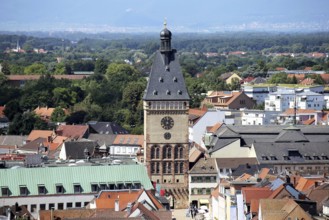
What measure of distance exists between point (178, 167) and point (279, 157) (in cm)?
803

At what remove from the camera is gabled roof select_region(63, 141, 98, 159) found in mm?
98062

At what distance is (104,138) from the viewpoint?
114188mm

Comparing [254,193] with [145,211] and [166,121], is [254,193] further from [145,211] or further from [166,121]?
[166,121]

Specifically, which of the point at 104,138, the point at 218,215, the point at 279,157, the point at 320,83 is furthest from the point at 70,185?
the point at 320,83

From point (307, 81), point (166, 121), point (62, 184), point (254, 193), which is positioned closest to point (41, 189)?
point (62, 184)

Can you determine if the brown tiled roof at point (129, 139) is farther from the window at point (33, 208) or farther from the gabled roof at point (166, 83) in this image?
the window at point (33, 208)

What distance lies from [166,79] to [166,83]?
270mm

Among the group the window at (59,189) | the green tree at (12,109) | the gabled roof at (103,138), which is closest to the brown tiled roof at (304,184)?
the window at (59,189)

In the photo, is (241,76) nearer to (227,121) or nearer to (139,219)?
(227,121)

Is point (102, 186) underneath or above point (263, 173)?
above

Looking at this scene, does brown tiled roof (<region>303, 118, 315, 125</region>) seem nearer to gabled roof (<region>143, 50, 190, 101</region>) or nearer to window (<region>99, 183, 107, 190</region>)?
gabled roof (<region>143, 50, 190, 101</region>)

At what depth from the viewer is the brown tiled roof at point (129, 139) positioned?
4358 inches

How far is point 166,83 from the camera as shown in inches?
3371

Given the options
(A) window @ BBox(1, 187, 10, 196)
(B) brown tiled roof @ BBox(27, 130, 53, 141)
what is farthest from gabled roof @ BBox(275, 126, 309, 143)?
(B) brown tiled roof @ BBox(27, 130, 53, 141)
